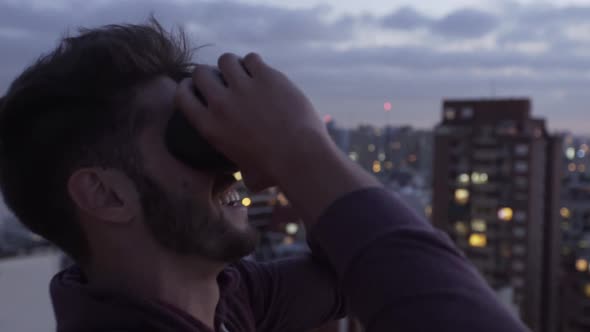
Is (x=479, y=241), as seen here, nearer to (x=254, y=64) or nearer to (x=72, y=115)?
(x=72, y=115)

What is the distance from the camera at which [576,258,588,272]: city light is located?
22.8m

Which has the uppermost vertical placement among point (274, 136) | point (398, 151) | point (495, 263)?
point (274, 136)

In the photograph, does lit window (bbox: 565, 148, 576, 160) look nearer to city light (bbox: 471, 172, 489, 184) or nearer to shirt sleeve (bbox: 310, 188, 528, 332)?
city light (bbox: 471, 172, 489, 184)

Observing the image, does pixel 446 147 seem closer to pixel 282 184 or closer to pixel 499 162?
pixel 499 162

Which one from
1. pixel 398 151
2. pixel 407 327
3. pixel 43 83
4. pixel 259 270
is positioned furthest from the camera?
pixel 398 151

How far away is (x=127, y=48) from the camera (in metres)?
0.79

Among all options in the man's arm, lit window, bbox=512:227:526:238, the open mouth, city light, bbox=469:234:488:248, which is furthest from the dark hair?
city light, bbox=469:234:488:248

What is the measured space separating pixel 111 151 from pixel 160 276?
0.19 m

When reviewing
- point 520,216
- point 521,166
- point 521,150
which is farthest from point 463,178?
point 520,216

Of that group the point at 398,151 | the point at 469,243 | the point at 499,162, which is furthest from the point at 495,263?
the point at 398,151

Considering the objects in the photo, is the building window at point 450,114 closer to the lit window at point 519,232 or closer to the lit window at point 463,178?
the lit window at point 463,178

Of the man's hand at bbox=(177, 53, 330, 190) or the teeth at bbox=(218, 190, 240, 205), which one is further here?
the teeth at bbox=(218, 190, 240, 205)

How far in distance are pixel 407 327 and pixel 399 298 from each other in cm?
2

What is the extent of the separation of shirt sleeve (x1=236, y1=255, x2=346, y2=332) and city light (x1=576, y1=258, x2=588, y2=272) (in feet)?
81.5
